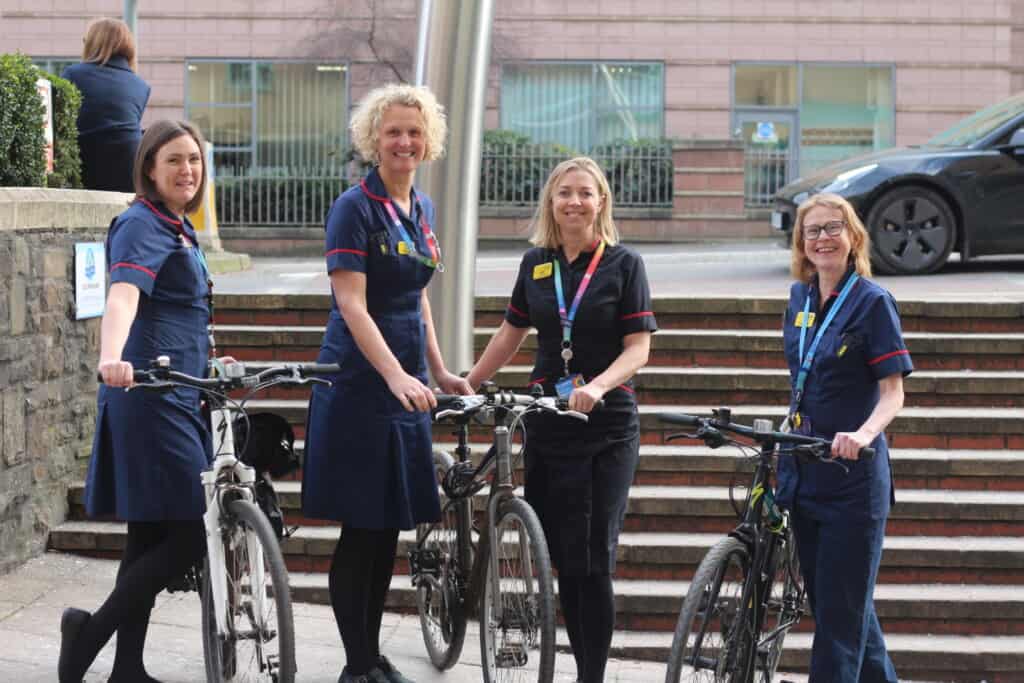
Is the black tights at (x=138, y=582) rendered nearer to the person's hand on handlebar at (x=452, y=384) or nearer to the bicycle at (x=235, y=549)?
the bicycle at (x=235, y=549)

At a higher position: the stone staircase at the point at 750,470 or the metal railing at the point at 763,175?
the metal railing at the point at 763,175

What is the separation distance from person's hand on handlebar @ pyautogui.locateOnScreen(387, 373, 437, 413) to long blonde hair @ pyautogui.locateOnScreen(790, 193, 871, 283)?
4.19ft

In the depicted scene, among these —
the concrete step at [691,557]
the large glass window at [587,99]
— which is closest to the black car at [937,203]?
the concrete step at [691,557]

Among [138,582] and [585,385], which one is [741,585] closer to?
[585,385]

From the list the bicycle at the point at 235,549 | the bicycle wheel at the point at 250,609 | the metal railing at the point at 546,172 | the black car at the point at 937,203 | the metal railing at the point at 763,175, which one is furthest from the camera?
the metal railing at the point at 763,175

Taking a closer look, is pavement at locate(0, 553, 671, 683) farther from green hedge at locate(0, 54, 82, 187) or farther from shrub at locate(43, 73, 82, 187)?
shrub at locate(43, 73, 82, 187)

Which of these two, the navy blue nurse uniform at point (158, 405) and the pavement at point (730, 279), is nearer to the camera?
the navy blue nurse uniform at point (158, 405)

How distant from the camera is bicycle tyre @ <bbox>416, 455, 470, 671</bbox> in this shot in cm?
603

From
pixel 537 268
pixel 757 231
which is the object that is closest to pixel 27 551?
pixel 537 268

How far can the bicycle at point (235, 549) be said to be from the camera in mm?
4941

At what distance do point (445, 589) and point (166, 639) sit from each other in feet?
3.87

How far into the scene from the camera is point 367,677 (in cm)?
563

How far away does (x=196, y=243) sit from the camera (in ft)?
18.0

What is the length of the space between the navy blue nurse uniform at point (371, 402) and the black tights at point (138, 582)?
16.7 inches
